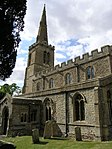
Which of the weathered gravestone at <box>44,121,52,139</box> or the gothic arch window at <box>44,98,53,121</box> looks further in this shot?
the gothic arch window at <box>44,98,53,121</box>

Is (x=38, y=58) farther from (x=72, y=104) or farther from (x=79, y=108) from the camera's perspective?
(x=79, y=108)

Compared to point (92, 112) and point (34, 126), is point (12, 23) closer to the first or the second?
point (92, 112)

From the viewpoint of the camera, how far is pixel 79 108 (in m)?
19.1

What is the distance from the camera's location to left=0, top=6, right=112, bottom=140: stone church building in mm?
16672

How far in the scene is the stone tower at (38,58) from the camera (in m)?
41.2

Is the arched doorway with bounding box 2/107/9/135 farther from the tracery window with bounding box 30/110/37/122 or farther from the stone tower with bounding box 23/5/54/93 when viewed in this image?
the stone tower with bounding box 23/5/54/93

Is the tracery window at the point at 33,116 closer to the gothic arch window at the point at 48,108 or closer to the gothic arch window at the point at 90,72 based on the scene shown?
the gothic arch window at the point at 48,108

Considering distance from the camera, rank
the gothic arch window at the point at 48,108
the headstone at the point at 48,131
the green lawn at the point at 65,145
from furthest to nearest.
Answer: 1. the gothic arch window at the point at 48,108
2. the headstone at the point at 48,131
3. the green lawn at the point at 65,145

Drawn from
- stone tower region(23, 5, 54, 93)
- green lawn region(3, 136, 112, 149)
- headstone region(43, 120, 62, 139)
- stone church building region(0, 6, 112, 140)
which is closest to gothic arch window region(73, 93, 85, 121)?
stone church building region(0, 6, 112, 140)

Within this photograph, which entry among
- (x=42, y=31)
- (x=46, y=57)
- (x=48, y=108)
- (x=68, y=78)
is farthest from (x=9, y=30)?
(x=42, y=31)

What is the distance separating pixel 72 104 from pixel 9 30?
409 inches

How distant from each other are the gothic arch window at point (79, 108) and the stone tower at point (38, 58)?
68.5ft

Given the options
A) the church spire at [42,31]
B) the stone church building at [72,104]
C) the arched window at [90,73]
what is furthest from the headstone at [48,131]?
the church spire at [42,31]

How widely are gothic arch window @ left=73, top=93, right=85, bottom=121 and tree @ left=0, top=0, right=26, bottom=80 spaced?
26.3 feet
